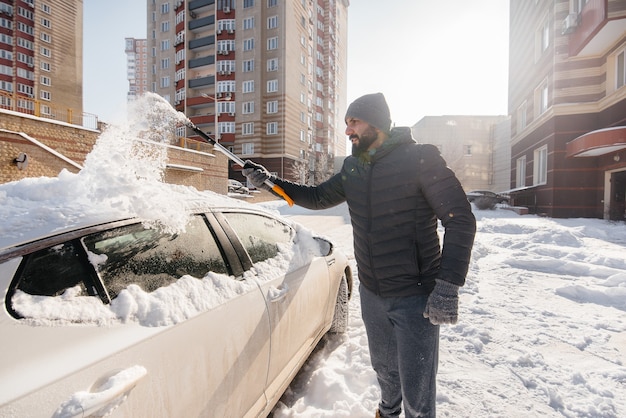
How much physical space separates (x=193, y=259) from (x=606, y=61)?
21244 mm

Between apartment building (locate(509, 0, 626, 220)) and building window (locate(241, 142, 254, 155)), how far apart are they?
27423mm

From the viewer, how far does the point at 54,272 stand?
3.77 feet

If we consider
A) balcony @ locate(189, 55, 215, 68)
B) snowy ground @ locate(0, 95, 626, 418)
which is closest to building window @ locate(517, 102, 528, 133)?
snowy ground @ locate(0, 95, 626, 418)

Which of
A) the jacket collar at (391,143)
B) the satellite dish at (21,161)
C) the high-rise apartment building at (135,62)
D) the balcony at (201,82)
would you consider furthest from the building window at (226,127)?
the high-rise apartment building at (135,62)

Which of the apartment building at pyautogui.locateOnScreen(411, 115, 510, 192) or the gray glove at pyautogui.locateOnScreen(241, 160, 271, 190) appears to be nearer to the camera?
the gray glove at pyautogui.locateOnScreen(241, 160, 271, 190)

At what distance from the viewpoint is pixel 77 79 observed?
4703cm

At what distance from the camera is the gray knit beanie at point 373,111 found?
1.93m

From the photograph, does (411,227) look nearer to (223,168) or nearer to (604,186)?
(604,186)

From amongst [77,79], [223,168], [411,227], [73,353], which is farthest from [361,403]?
[77,79]

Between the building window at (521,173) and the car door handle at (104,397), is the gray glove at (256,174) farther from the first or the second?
the building window at (521,173)

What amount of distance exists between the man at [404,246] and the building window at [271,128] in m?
37.9

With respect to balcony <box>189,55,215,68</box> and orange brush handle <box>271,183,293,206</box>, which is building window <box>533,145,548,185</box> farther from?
balcony <box>189,55,215,68</box>

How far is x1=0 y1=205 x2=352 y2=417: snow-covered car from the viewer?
0.96 m

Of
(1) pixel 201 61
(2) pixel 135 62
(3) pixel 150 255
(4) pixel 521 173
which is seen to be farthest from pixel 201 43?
(2) pixel 135 62
